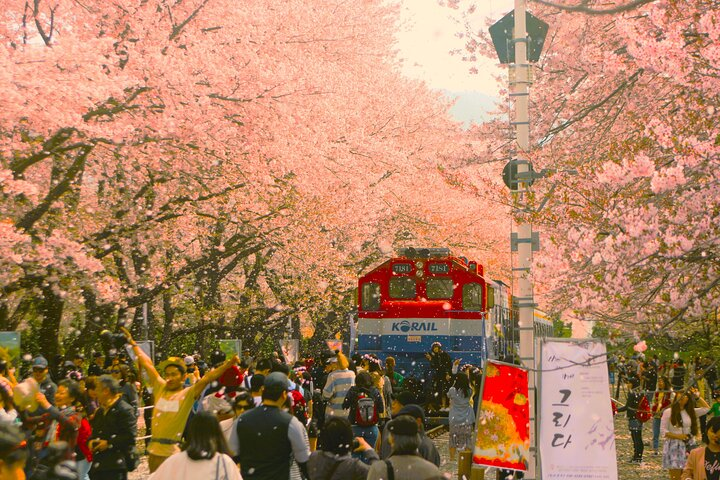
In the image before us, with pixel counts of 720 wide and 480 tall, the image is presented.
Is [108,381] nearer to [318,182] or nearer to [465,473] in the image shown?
[465,473]

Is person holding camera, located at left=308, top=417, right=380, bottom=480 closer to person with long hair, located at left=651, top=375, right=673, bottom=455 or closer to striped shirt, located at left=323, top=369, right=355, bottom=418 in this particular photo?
striped shirt, located at left=323, top=369, right=355, bottom=418

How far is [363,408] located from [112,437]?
3.23m

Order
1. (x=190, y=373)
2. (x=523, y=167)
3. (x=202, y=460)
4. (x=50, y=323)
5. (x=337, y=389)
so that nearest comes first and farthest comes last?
(x=202, y=460)
(x=523, y=167)
(x=337, y=389)
(x=190, y=373)
(x=50, y=323)

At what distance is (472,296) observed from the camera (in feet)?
71.4

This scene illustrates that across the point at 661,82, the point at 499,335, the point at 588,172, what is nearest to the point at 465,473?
the point at 588,172

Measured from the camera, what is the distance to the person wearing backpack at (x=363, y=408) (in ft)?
35.6

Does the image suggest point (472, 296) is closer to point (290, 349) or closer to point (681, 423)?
point (290, 349)

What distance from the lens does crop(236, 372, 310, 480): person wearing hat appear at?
7.06 metres

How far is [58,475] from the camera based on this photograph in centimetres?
591

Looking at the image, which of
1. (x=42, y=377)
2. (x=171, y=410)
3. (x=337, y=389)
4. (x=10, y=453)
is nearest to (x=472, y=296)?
(x=337, y=389)

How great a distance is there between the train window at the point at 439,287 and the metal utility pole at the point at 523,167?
408 inches

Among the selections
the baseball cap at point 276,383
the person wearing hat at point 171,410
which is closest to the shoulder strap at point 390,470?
the baseball cap at point 276,383

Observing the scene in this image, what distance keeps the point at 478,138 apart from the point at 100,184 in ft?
28.8

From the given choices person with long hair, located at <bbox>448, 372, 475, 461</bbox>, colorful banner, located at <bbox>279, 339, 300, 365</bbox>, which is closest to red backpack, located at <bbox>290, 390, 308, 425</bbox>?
person with long hair, located at <bbox>448, 372, 475, 461</bbox>
